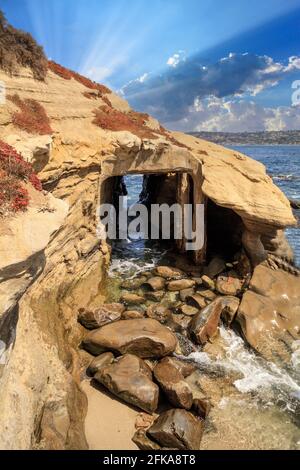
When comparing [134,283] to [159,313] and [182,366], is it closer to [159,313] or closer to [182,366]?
[159,313]

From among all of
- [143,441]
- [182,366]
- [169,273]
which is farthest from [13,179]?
[169,273]

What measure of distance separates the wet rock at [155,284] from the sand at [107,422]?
Result: 789 cm

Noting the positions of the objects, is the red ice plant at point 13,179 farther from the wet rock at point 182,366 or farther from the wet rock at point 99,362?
the wet rock at point 182,366

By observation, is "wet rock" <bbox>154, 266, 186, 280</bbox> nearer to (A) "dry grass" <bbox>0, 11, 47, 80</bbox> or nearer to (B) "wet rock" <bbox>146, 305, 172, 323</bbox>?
(B) "wet rock" <bbox>146, 305, 172, 323</bbox>

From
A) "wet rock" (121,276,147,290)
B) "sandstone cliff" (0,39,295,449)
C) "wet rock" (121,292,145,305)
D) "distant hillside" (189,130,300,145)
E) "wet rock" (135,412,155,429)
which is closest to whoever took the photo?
"sandstone cliff" (0,39,295,449)

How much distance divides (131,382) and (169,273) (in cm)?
982

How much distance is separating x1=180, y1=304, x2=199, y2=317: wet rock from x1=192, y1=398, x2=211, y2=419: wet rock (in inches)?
216

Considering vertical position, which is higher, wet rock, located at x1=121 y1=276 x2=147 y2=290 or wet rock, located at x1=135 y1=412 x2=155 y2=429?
wet rock, located at x1=121 y1=276 x2=147 y2=290

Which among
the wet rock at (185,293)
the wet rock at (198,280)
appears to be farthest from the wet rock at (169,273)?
the wet rock at (185,293)

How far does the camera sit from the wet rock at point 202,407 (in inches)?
393

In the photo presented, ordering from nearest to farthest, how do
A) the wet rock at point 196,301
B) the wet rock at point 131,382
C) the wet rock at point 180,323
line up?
the wet rock at point 131,382 < the wet rock at point 180,323 < the wet rock at point 196,301

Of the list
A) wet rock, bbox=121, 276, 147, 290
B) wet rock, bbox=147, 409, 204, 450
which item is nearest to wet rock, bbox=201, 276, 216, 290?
wet rock, bbox=121, 276, 147, 290

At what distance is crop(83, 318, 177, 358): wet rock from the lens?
39.3 ft
